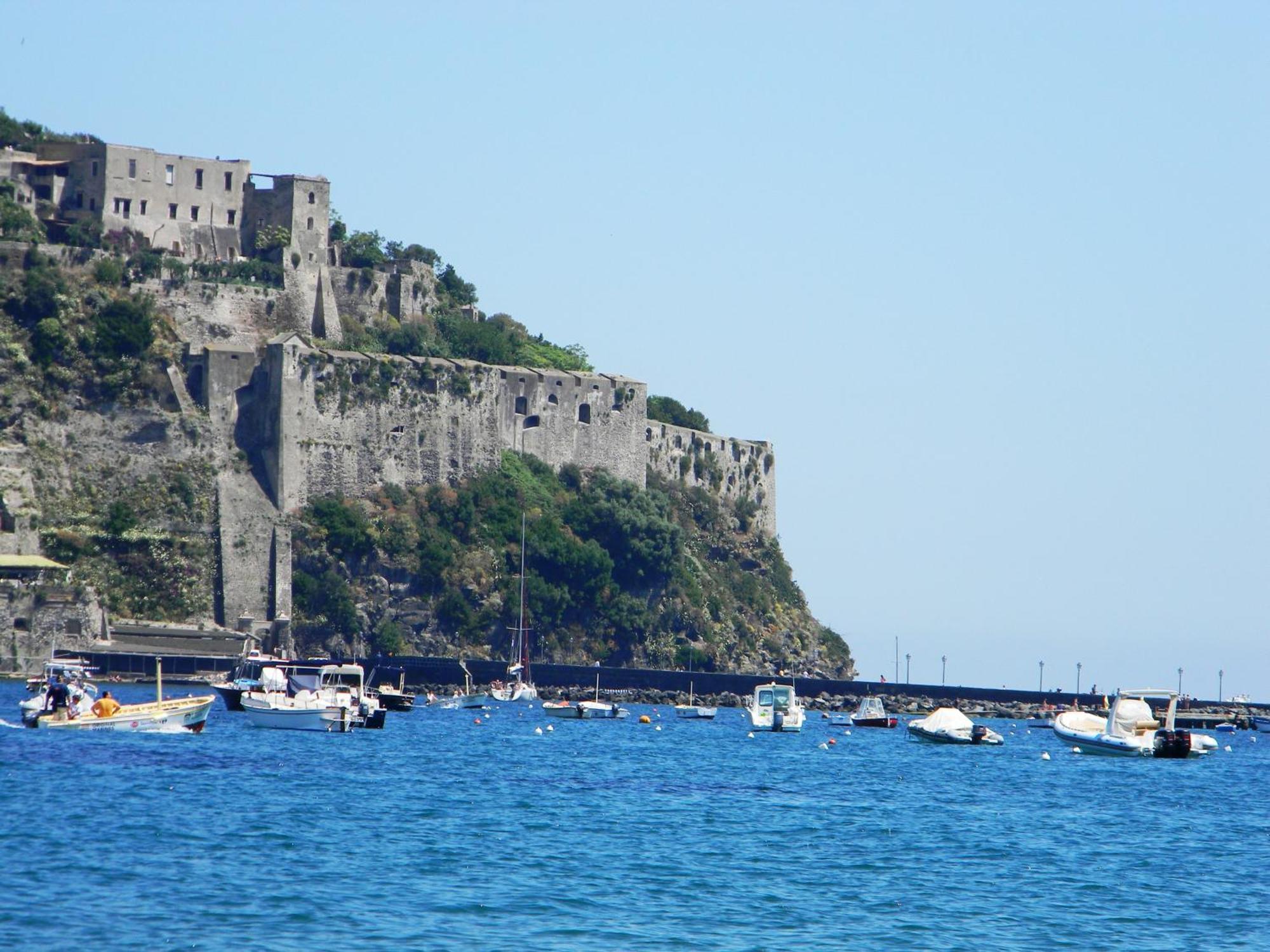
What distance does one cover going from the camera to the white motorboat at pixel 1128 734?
68062 mm

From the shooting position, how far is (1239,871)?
38.1 metres

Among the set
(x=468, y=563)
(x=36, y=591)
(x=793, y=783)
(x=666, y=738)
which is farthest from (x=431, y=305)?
(x=793, y=783)

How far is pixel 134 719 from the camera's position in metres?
54.1

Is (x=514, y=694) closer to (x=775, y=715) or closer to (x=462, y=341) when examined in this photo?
(x=775, y=715)

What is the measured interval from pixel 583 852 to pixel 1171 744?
37365 mm

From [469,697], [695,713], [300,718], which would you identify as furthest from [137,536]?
[695,713]

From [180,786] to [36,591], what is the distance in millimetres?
38875

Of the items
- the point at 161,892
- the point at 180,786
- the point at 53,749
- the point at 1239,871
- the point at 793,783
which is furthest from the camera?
the point at 793,783

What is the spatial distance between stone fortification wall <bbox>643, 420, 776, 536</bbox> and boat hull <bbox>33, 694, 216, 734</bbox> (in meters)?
47.7

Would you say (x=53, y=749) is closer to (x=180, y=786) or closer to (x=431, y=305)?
(x=180, y=786)

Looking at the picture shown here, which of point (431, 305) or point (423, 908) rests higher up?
point (431, 305)

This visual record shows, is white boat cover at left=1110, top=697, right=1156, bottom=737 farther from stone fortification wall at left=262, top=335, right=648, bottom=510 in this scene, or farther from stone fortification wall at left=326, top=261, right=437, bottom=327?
stone fortification wall at left=326, top=261, right=437, bottom=327

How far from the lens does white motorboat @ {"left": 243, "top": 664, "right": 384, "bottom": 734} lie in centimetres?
6116

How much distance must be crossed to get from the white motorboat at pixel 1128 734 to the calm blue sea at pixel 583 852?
350 inches
